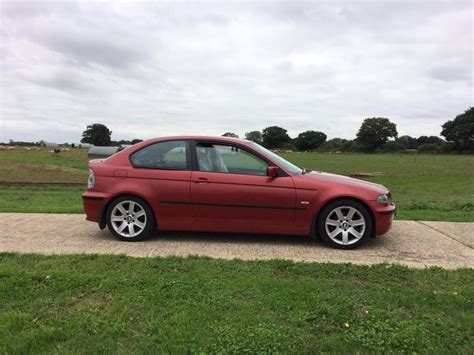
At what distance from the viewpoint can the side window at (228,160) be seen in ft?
18.4

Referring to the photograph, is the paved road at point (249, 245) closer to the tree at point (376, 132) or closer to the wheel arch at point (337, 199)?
the wheel arch at point (337, 199)

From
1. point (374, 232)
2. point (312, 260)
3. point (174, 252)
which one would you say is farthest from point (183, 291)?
point (374, 232)

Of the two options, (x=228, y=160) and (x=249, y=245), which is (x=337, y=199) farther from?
(x=228, y=160)

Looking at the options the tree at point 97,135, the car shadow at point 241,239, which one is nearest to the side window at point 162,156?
the car shadow at point 241,239

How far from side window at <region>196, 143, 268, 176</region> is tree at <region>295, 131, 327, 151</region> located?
4806 inches

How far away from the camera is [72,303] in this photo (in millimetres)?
3490

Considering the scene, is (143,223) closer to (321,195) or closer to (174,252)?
(174,252)

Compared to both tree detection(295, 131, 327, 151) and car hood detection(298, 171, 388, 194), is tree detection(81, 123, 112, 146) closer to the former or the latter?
tree detection(295, 131, 327, 151)

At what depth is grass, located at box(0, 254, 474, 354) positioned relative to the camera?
9.45 feet

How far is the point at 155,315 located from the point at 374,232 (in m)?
3.30

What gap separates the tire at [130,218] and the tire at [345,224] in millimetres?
2314

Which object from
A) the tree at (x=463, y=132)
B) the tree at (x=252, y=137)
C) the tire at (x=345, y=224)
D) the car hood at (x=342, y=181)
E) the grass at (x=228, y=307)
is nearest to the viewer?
the grass at (x=228, y=307)

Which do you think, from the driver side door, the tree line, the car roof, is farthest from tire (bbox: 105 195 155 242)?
the tree line

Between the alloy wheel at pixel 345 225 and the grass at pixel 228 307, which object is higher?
the alloy wheel at pixel 345 225
